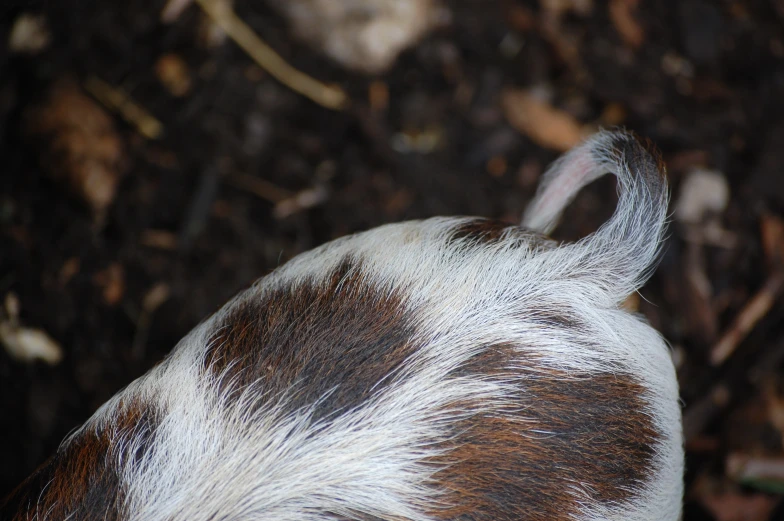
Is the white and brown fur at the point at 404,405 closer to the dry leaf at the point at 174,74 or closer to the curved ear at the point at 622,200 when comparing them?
the curved ear at the point at 622,200

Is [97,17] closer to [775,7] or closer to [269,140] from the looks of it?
[269,140]

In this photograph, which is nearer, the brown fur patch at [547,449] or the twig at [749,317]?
the brown fur patch at [547,449]

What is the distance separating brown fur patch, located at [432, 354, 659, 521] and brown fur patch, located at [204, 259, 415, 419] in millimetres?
143

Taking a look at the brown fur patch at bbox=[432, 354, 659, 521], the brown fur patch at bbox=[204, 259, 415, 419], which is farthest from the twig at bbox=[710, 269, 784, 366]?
the brown fur patch at bbox=[204, 259, 415, 419]

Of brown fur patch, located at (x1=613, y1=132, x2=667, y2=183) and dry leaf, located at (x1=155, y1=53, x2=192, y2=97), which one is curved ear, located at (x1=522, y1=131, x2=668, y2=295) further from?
dry leaf, located at (x1=155, y1=53, x2=192, y2=97)

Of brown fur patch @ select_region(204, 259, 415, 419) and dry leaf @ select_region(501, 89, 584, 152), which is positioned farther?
dry leaf @ select_region(501, 89, 584, 152)

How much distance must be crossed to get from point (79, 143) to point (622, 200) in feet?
4.72

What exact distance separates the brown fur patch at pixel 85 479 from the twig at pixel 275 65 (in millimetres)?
1305

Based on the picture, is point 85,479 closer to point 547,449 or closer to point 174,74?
point 547,449

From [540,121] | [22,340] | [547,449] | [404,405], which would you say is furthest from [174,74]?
[547,449]

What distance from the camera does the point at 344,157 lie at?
2121mm

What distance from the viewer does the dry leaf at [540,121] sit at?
2.21m

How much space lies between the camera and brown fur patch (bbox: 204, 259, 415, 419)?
101 centimetres

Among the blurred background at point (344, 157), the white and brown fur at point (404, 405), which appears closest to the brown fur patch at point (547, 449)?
the white and brown fur at point (404, 405)
